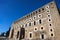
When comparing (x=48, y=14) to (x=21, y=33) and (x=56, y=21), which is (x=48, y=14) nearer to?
(x=56, y=21)

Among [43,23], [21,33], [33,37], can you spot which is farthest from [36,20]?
[21,33]

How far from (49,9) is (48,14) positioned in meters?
1.58

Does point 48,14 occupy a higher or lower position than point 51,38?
higher

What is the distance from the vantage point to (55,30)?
2592cm

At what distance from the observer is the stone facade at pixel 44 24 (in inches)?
1034

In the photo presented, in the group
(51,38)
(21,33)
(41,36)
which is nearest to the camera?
(51,38)

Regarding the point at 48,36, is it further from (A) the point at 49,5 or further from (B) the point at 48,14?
(A) the point at 49,5

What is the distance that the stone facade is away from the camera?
26270mm

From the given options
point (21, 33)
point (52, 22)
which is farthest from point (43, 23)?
point (21, 33)

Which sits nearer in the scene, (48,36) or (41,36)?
(48,36)

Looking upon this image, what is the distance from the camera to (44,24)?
1127 inches

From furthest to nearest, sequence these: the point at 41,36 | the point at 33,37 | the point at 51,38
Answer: the point at 33,37
the point at 41,36
the point at 51,38

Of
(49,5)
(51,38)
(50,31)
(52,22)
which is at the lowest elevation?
(51,38)

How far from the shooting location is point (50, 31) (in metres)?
26.6
